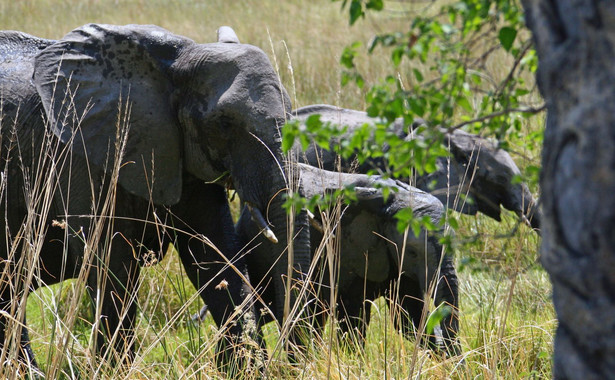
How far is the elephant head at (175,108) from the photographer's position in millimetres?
4250

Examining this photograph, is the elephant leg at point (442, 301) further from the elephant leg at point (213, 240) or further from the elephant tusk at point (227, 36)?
the elephant tusk at point (227, 36)

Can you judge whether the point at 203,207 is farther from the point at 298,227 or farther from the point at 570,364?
the point at 570,364

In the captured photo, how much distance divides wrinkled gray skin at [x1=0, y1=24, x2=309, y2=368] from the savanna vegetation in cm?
34

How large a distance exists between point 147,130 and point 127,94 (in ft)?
0.67

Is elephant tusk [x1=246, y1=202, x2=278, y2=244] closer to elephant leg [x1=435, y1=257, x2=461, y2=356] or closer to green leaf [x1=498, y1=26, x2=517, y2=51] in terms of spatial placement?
elephant leg [x1=435, y1=257, x2=461, y2=356]

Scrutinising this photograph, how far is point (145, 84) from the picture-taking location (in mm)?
4527

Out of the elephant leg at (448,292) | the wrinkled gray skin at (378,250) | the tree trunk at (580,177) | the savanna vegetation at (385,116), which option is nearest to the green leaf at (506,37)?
the savanna vegetation at (385,116)

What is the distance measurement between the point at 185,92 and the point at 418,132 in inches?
116

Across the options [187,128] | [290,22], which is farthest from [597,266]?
[290,22]

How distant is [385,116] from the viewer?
5.53 feet

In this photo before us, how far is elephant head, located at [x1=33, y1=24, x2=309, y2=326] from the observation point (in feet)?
13.9

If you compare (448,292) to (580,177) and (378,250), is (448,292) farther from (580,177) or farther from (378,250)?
(580,177)

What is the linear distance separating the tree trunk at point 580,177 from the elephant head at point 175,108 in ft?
9.17

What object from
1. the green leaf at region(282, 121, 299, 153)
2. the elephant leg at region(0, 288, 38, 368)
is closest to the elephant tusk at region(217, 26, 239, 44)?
the elephant leg at region(0, 288, 38, 368)
